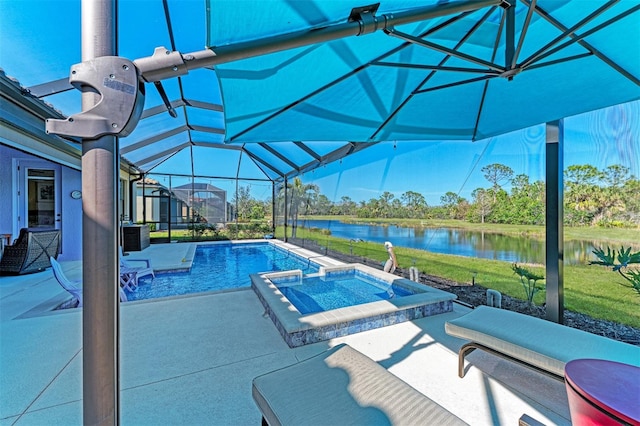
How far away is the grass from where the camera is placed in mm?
2867

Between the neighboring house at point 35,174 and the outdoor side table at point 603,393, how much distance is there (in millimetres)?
7197

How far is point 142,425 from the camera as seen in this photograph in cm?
Result: 183

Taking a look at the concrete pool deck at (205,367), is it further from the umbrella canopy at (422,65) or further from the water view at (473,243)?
the umbrella canopy at (422,65)

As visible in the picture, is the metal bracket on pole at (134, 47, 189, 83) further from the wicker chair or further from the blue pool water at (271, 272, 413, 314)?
the wicker chair

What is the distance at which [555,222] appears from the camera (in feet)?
10.0

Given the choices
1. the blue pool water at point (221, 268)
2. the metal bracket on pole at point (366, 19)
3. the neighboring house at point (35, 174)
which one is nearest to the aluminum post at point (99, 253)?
the metal bracket on pole at point (366, 19)

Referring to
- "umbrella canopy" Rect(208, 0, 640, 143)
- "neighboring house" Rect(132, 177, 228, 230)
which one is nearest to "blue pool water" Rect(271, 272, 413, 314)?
"umbrella canopy" Rect(208, 0, 640, 143)

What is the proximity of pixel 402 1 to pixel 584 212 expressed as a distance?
3.36 m

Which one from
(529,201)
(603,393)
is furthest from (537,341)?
(529,201)

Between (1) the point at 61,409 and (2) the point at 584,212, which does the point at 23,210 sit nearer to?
(1) the point at 61,409

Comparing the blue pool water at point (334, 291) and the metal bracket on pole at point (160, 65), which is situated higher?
the metal bracket on pole at point (160, 65)

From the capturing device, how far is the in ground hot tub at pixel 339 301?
304cm

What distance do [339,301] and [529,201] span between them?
358 cm

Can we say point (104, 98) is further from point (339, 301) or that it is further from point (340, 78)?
point (339, 301)
